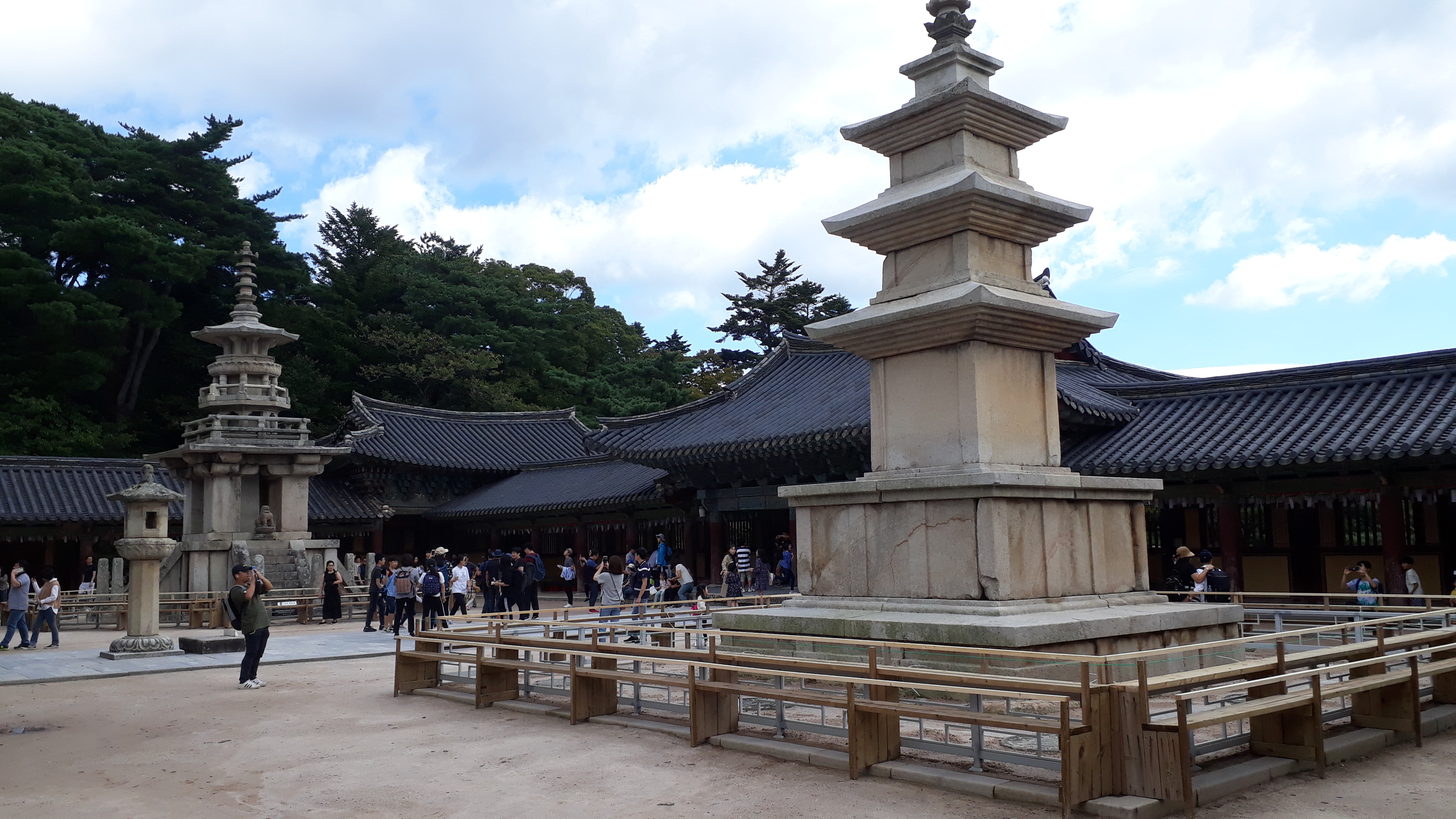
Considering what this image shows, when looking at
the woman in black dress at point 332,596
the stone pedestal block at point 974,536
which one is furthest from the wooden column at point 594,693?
the woman in black dress at point 332,596

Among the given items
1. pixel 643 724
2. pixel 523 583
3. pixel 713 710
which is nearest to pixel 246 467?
pixel 523 583

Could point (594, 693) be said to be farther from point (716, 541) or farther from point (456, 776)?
point (716, 541)

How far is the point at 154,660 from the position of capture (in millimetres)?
16875

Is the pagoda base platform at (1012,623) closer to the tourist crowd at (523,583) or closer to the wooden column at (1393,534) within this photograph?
the tourist crowd at (523,583)

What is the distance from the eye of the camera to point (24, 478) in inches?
1246

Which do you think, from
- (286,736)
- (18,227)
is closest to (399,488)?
(18,227)

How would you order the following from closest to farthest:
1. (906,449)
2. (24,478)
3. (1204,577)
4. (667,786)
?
(667,786)
(906,449)
(1204,577)
(24,478)

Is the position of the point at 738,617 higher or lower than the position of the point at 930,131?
lower

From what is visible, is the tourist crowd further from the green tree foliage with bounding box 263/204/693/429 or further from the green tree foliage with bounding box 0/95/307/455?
the green tree foliage with bounding box 263/204/693/429

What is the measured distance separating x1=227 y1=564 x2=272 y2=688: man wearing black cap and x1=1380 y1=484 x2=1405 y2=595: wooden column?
53.5ft

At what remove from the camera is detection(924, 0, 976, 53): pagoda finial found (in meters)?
11.4

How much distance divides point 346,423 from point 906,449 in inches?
1267

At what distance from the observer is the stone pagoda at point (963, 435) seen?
9734 millimetres

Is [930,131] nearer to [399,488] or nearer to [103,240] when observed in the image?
[399,488]
